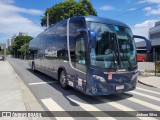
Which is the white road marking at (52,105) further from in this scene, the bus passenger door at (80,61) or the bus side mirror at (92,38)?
the bus side mirror at (92,38)

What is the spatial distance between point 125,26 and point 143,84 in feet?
16.3

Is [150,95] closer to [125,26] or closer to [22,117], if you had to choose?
[125,26]

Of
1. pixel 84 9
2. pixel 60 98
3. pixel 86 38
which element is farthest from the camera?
pixel 84 9

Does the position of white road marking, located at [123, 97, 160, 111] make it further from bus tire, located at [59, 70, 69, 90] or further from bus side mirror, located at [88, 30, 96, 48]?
bus tire, located at [59, 70, 69, 90]

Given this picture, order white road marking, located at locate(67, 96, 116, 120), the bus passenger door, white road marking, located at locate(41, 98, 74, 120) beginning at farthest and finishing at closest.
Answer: the bus passenger door → white road marking, located at locate(67, 96, 116, 120) → white road marking, located at locate(41, 98, 74, 120)

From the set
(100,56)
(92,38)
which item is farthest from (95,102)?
(92,38)

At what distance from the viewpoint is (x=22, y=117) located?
235 inches

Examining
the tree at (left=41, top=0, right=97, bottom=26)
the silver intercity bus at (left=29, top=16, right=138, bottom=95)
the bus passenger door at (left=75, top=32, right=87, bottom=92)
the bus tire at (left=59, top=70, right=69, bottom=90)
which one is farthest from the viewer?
the tree at (left=41, top=0, right=97, bottom=26)

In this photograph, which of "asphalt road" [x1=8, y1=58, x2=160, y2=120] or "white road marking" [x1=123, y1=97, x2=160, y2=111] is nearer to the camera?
"asphalt road" [x1=8, y1=58, x2=160, y2=120]

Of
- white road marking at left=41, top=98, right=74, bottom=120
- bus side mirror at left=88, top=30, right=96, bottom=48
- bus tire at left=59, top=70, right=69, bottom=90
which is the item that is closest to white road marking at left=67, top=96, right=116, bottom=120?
white road marking at left=41, top=98, right=74, bottom=120

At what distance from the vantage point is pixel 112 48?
7957 mm

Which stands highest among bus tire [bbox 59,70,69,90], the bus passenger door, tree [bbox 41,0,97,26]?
tree [bbox 41,0,97,26]

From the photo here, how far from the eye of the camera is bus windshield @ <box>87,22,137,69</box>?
7713 millimetres

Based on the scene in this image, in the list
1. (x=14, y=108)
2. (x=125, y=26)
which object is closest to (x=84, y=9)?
(x=125, y=26)
